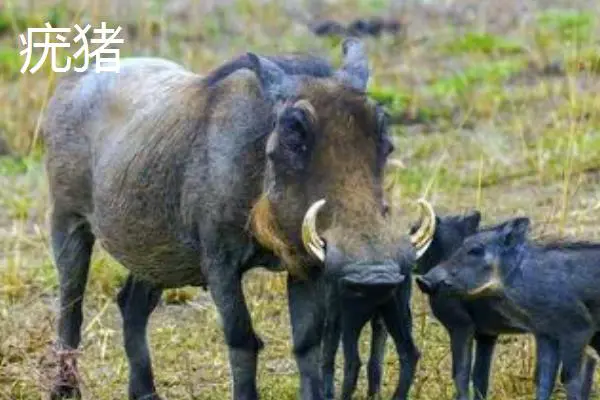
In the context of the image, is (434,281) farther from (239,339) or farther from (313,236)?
(313,236)

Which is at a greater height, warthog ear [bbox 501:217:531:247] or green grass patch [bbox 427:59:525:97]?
warthog ear [bbox 501:217:531:247]

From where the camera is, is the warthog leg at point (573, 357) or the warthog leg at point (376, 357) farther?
the warthog leg at point (376, 357)

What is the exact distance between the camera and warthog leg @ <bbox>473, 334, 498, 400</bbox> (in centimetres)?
716

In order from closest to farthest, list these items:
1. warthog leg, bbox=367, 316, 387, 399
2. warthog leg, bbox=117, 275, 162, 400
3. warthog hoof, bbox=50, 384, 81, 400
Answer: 1. warthog leg, bbox=367, 316, 387, 399
2. warthog hoof, bbox=50, 384, 81, 400
3. warthog leg, bbox=117, 275, 162, 400

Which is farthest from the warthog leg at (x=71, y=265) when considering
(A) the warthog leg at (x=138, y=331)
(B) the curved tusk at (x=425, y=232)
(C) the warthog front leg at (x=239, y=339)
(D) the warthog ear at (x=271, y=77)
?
(B) the curved tusk at (x=425, y=232)

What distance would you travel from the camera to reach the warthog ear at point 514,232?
23.1 feet

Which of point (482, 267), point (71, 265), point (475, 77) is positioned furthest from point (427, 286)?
point (475, 77)

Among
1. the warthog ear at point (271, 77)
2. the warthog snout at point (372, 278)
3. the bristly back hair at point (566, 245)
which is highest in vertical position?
the warthog ear at point (271, 77)

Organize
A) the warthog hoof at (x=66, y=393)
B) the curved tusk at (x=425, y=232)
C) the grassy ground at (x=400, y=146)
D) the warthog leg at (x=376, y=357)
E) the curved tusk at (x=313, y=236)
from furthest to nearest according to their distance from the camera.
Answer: the grassy ground at (x=400, y=146) < the warthog hoof at (x=66, y=393) < the warthog leg at (x=376, y=357) < the curved tusk at (x=425, y=232) < the curved tusk at (x=313, y=236)

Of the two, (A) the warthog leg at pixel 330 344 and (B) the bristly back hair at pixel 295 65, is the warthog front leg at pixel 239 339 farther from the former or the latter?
(B) the bristly back hair at pixel 295 65

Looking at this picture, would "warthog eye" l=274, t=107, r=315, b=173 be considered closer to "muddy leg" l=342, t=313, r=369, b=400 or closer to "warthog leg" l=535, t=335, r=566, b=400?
"muddy leg" l=342, t=313, r=369, b=400

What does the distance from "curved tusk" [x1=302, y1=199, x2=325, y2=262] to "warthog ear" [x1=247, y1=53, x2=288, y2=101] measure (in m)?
0.54

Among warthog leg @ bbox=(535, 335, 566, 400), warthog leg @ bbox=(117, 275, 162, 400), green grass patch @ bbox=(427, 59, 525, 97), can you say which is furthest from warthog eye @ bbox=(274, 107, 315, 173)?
green grass patch @ bbox=(427, 59, 525, 97)

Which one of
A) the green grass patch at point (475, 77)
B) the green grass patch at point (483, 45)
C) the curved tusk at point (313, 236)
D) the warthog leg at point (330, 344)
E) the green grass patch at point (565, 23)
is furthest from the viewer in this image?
the green grass patch at point (483, 45)
